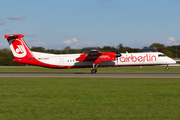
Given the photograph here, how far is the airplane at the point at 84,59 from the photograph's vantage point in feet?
90.4

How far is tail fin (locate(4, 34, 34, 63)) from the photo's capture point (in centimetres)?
2820

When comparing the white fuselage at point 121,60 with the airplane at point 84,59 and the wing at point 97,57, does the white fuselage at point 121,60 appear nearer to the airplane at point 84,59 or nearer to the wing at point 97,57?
the airplane at point 84,59

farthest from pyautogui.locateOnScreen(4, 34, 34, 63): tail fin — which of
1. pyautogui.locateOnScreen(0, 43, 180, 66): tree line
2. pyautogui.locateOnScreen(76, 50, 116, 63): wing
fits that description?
pyautogui.locateOnScreen(0, 43, 180, 66): tree line

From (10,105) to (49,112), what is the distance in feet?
7.50

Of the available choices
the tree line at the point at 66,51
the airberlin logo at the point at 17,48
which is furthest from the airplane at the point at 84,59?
the tree line at the point at 66,51

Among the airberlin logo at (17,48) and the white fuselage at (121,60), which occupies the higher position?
the airberlin logo at (17,48)

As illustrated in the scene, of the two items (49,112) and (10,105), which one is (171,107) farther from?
(10,105)

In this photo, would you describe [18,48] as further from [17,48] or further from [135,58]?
[135,58]

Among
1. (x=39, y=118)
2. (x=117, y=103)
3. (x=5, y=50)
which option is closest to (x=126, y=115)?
(x=117, y=103)

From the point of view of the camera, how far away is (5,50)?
83125 mm

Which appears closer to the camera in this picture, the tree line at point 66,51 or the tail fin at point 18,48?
the tail fin at point 18,48

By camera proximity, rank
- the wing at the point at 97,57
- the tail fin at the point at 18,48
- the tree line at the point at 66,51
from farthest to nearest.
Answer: the tree line at the point at 66,51 → the tail fin at the point at 18,48 → the wing at the point at 97,57

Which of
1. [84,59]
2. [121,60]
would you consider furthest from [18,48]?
[121,60]

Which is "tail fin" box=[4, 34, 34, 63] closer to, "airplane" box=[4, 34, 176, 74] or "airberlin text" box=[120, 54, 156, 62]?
"airplane" box=[4, 34, 176, 74]
